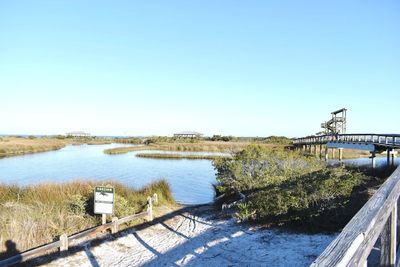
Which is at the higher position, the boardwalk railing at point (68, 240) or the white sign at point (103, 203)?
the white sign at point (103, 203)

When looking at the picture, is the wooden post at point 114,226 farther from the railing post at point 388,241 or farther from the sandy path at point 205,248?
the railing post at point 388,241

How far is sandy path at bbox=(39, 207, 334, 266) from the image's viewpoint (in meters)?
7.80

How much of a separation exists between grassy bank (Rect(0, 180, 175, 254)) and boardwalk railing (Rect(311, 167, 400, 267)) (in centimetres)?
858

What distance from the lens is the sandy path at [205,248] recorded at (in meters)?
7.80

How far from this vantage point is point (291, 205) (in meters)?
10.3

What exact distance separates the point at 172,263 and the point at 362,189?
752 cm

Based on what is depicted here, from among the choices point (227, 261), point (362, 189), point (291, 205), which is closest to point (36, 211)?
point (227, 261)

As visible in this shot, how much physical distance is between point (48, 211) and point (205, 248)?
4.89m

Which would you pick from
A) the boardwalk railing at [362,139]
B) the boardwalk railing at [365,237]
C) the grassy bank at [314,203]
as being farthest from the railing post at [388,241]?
the boardwalk railing at [362,139]

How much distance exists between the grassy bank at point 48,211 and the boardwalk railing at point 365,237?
858cm

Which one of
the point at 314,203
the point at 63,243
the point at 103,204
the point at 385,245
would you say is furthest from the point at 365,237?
the point at 103,204

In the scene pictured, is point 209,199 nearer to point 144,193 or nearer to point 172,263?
point 144,193

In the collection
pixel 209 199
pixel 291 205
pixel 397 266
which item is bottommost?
pixel 209 199

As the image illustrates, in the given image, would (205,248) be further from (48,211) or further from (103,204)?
(48,211)
